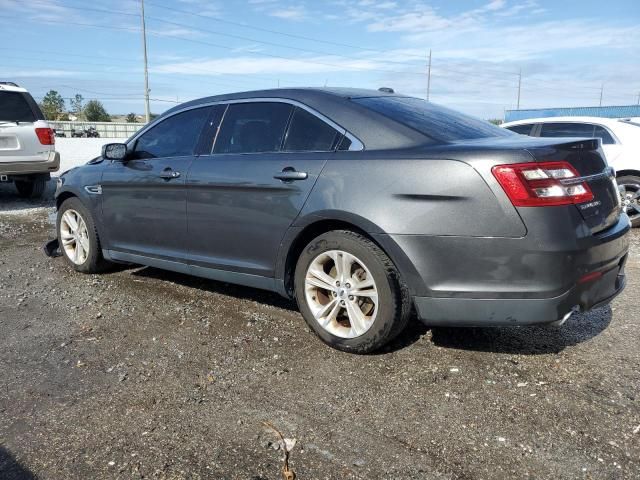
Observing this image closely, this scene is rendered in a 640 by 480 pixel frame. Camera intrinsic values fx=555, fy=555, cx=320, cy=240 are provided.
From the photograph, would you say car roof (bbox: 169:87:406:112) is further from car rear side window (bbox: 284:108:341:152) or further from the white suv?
the white suv

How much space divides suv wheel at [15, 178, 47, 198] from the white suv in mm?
566

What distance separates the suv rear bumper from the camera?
880 cm

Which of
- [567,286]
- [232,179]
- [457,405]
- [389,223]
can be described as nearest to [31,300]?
[232,179]

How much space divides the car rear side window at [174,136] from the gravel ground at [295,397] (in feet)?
4.10

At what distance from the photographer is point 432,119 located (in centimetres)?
360

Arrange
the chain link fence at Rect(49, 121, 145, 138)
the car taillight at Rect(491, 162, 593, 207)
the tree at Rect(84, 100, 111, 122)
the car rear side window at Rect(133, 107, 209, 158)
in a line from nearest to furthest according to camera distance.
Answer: the car taillight at Rect(491, 162, 593, 207) < the car rear side window at Rect(133, 107, 209, 158) < the chain link fence at Rect(49, 121, 145, 138) < the tree at Rect(84, 100, 111, 122)

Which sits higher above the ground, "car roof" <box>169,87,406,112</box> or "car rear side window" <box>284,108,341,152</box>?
"car roof" <box>169,87,406,112</box>

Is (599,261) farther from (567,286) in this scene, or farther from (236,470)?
(236,470)

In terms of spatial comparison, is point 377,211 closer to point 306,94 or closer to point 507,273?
point 507,273

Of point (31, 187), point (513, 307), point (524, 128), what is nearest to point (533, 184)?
point (513, 307)

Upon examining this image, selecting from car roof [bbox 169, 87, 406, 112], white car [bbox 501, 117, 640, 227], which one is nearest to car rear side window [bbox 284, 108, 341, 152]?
car roof [bbox 169, 87, 406, 112]

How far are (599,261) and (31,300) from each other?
13.9ft

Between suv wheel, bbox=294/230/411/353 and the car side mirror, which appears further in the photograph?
the car side mirror

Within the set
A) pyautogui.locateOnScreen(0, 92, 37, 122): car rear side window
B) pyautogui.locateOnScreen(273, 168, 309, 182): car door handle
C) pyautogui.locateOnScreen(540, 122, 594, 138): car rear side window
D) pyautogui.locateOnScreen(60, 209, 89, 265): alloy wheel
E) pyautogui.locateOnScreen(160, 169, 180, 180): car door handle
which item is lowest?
pyautogui.locateOnScreen(60, 209, 89, 265): alloy wheel
